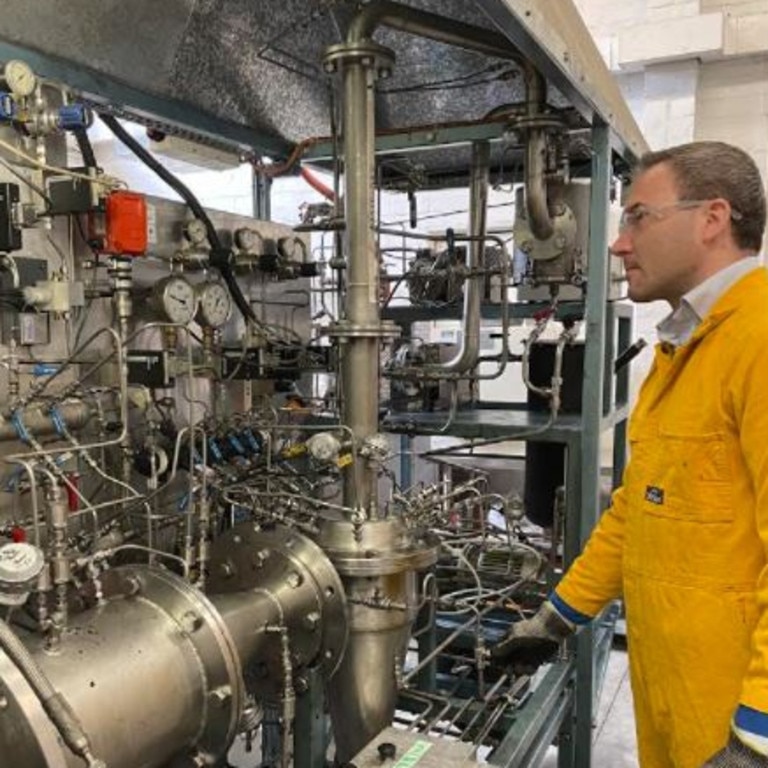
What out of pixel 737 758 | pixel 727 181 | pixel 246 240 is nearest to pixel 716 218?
pixel 727 181

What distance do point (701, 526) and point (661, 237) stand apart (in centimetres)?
42

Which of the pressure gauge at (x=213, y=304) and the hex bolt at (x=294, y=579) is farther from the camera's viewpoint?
the pressure gauge at (x=213, y=304)

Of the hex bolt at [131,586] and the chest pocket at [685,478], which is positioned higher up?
the chest pocket at [685,478]

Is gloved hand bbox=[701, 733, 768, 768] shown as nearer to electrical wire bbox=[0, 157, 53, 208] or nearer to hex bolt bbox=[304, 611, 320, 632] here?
hex bolt bbox=[304, 611, 320, 632]

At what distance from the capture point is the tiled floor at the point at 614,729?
2.26 metres

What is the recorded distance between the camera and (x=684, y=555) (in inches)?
40.8

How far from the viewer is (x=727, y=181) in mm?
1044

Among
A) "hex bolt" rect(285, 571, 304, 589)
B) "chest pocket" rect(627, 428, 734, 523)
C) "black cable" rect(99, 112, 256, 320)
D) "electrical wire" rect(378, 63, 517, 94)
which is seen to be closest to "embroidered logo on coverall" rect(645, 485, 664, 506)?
"chest pocket" rect(627, 428, 734, 523)

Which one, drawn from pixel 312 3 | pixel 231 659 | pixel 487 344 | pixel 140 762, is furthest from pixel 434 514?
pixel 487 344

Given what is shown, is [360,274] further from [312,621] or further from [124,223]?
[312,621]

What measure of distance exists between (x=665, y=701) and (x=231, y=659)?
663 millimetres

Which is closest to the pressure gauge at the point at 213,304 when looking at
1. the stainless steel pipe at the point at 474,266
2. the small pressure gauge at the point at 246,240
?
the small pressure gauge at the point at 246,240

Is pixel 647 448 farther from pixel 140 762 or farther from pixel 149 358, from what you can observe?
pixel 149 358

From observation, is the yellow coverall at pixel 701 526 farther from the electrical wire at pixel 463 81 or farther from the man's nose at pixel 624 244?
the electrical wire at pixel 463 81
